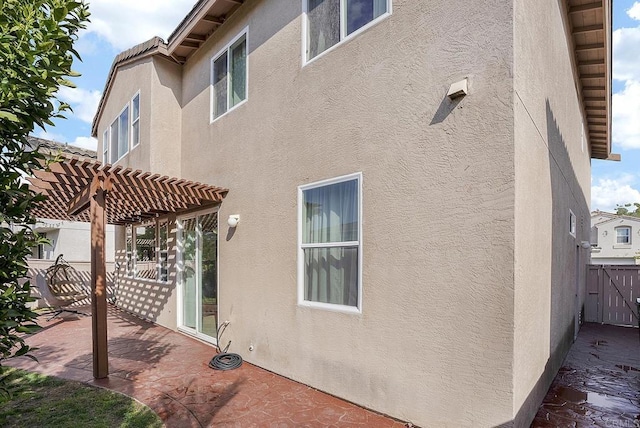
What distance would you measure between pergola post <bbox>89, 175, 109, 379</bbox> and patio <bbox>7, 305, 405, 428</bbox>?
0.40 metres

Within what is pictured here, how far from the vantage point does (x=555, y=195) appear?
6328mm

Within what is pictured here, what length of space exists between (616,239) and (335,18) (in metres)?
40.6

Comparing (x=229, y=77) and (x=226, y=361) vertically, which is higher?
(x=229, y=77)

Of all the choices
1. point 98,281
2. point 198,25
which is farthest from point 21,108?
point 198,25

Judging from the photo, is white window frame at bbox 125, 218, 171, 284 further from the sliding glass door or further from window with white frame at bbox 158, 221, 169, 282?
the sliding glass door

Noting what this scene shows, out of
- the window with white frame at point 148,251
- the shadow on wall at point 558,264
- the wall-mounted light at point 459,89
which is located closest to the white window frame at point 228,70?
the window with white frame at point 148,251

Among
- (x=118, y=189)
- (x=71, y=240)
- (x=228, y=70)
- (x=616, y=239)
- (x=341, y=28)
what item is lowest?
(x=616, y=239)

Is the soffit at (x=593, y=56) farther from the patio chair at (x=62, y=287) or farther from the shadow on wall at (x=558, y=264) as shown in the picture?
the patio chair at (x=62, y=287)

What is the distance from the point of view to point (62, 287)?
47.0 feet

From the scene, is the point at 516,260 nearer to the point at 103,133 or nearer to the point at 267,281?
the point at 267,281

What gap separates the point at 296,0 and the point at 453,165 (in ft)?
15.8

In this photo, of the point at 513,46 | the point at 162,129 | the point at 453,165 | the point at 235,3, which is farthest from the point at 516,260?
the point at 162,129

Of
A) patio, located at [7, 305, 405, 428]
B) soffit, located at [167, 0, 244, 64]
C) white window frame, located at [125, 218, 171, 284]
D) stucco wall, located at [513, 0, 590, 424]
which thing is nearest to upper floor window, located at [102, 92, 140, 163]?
soffit, located at [167, 0, 244, 64]

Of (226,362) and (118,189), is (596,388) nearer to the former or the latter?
(226,362)
